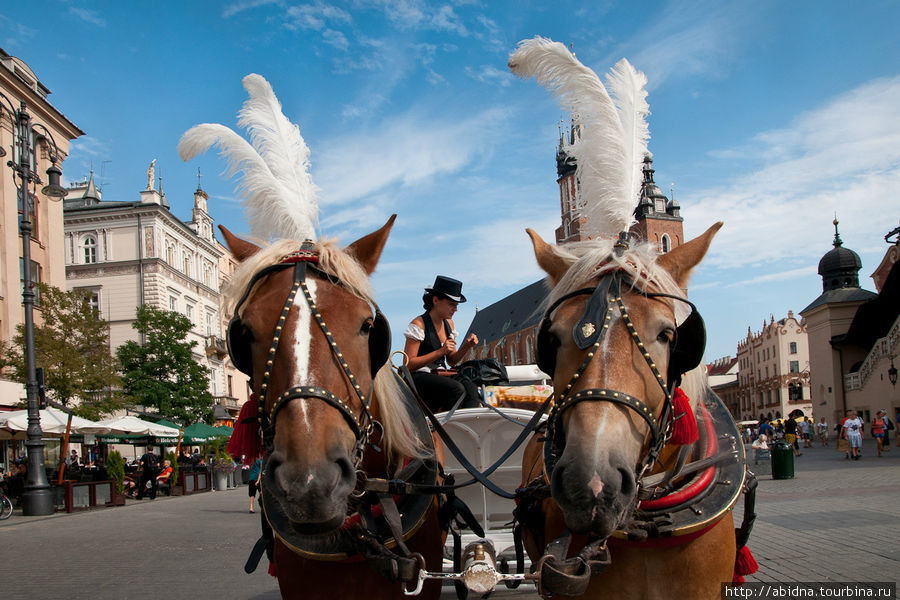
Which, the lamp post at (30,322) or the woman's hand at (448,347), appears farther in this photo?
the lamp post at (30,322)

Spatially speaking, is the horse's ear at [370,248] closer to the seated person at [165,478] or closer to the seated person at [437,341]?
the seated person at [437,341]

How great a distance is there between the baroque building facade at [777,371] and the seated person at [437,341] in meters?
80.9

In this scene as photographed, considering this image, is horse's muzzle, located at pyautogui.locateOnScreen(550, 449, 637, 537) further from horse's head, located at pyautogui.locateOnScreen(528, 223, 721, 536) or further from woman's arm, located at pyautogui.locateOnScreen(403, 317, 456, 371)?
woman's arm, located at pyautogui.locateOnScreen(403, 317, 456, 371)

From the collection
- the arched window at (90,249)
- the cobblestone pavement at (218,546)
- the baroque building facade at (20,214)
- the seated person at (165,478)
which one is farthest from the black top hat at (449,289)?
the arched window at (90,249)

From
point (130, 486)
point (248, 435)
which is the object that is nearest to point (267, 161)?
point (248, 435)

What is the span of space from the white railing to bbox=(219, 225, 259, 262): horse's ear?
35.7 meters

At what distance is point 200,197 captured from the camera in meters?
57.7

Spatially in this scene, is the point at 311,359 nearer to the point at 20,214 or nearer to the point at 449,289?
the point at 449,289

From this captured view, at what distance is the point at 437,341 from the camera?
482 centimetres

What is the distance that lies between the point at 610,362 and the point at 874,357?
131ft

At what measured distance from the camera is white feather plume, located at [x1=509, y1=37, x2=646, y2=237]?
3496 mm

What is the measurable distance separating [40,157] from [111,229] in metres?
19.6

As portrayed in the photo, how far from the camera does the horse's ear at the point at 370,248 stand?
10.2 ft

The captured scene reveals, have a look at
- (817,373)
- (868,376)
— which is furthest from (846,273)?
(868,376)
